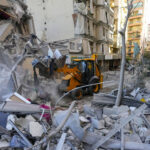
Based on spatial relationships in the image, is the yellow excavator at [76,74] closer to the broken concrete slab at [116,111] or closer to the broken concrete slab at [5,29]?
the broken concrete slab at [116,111]

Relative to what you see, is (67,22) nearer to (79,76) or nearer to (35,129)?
(79,76)

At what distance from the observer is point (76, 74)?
6227mm

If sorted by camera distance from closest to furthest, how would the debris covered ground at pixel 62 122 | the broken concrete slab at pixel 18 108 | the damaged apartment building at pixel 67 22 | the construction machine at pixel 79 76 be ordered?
the debris covered ground at pixel 62 122, the broken concrete slab at pixel 18 108, the construction machine at pixel 79 76, the damaged apartment building at pixel 67 22

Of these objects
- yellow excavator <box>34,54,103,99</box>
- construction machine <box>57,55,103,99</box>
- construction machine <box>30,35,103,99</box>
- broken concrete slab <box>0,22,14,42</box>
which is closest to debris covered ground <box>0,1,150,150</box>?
construction machine <box>30,35,103,99</box>

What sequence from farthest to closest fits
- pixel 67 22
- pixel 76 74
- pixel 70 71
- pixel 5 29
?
pixel 67 22 < pixel 5 29 < pixel 76 74 < pixel 70 71

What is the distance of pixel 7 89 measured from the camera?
5469 mm

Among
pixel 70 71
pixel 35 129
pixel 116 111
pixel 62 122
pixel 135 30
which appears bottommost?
pixel 116 111

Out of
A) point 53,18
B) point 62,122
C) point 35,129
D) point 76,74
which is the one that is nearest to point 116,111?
point 62,122

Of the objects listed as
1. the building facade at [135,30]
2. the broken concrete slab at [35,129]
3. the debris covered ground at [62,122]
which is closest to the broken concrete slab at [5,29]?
the debris covered ground at [62,122]

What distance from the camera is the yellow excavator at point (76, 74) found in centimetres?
596

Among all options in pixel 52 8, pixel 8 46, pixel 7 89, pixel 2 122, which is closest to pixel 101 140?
pixel 2 122

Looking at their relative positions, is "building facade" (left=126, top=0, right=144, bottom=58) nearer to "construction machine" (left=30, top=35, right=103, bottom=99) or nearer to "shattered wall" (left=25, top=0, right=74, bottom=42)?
"shattered wall" (left=25, top=0, right=74, bottom=42)

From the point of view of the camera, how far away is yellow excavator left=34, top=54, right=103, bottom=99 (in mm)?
5961

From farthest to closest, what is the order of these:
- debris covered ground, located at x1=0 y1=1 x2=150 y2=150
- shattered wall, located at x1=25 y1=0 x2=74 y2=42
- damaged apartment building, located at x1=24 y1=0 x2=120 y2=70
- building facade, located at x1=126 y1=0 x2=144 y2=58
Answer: building facade, located at x1=126 y1=0 x2=144 y2=58 < shattered wall, located at x1=25 y1=0 x2=74 y2=42 < damaged apartment building, located at x1=24 y1=0 x2=120 y2=70 < debris covered ground, located at x1=0 y1=1 x2=150 y2=150
